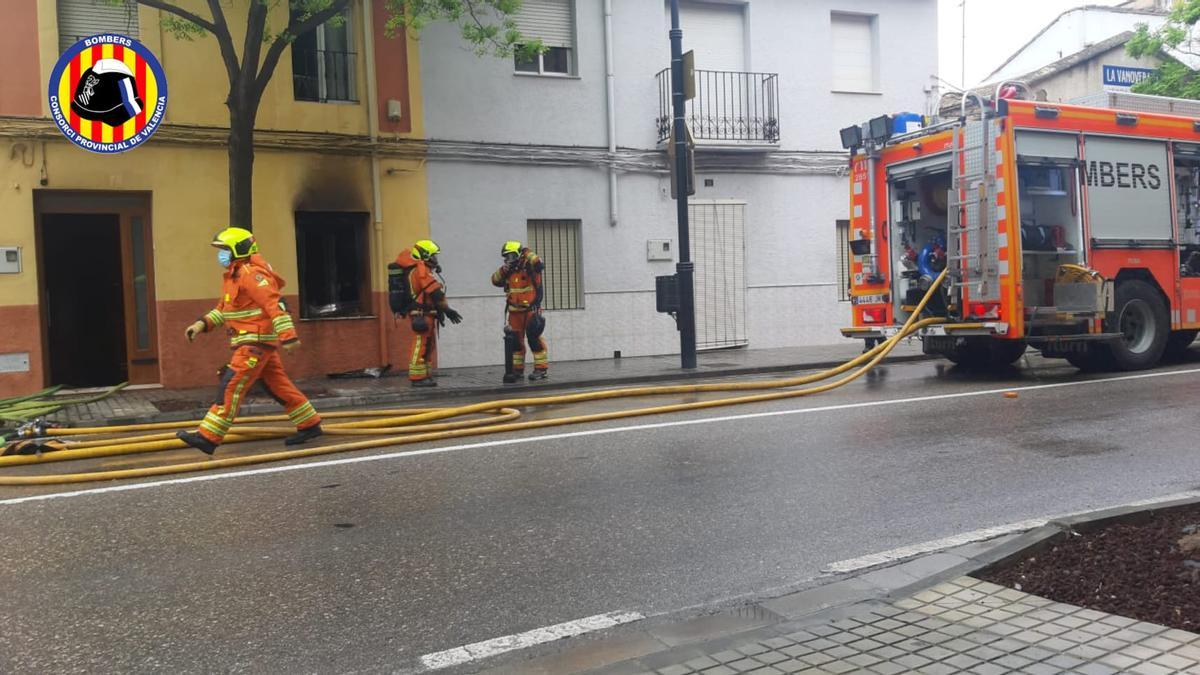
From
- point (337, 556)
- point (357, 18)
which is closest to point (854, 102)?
point (357, 18)

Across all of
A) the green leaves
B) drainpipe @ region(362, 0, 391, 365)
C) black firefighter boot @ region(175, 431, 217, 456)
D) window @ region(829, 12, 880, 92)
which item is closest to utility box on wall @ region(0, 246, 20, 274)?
drainpipe @ region(362, 0, 391, 365)

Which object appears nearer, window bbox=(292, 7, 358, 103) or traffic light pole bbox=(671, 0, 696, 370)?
traffic light pole bbox=(671, 0, 696, 370)

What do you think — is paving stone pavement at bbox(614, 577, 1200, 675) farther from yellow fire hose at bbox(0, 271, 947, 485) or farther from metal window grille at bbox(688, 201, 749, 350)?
metal window grille at bbox(688, 201, 749, 350)

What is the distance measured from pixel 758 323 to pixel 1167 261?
6759 mm

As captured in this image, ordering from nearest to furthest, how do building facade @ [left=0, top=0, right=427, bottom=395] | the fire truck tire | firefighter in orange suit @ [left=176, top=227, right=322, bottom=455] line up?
firefighter in orange suit @ [left=176, top=227, right=322, bottom=455] < building facade @ [left=0, top=0, right=427, bottom=395] < the fire truck tire

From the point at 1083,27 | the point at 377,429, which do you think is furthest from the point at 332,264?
the point at 1083,27

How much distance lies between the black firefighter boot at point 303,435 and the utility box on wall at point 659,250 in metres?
8.98

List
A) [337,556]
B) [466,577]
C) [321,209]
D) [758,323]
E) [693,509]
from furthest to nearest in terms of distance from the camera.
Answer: [758,323] < [321,209] < [693,509] < [337,556] < [466,577]

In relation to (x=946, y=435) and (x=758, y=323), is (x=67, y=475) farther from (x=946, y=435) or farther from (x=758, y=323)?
(x=758, y=323)

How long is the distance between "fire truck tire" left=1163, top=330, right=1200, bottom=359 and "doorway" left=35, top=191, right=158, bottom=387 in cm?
1361

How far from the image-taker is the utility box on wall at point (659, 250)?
16.4m

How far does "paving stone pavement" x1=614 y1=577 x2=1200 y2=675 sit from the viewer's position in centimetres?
325

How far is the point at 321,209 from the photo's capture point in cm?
1403

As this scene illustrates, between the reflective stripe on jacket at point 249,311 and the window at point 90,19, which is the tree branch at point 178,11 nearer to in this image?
the window at point 90,19
